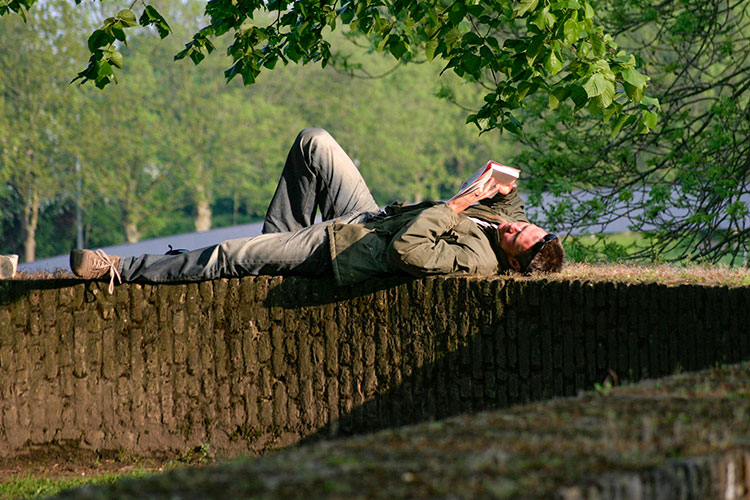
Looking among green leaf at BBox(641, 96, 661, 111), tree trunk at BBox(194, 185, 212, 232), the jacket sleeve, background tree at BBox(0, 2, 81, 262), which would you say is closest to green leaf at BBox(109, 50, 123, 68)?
the jacket sleeve

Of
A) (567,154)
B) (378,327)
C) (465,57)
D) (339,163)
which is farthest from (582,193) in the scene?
(378,327)

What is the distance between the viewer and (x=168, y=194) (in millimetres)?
52750

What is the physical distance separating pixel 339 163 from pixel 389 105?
5110cm

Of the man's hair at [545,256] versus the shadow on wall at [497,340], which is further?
the man's hair at [545,256]

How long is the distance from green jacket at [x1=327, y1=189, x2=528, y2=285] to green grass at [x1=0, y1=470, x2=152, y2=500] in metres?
1.69

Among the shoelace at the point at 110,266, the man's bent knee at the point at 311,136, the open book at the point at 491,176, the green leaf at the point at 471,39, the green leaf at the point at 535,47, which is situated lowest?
the shoelace at the point at 110,266

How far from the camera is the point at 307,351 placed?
5.09 metres

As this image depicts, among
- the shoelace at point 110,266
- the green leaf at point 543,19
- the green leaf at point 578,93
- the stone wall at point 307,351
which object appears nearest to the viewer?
the stone wall at point 307,351

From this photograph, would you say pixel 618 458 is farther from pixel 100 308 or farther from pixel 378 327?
pixel 100 308

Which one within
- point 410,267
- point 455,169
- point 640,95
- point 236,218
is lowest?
point 410,267

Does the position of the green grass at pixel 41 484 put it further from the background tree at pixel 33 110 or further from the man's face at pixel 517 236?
the background tree at pixel 33 110

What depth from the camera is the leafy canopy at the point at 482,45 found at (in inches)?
231

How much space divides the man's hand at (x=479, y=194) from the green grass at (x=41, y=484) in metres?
2.43

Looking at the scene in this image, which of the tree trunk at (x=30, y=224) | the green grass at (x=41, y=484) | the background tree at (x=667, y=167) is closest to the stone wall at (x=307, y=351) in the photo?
the green grass at (x=41, y=484)
